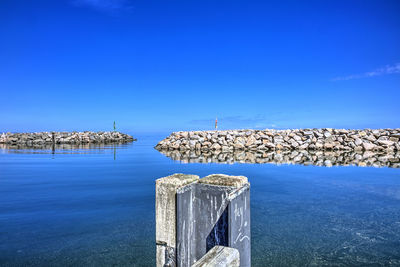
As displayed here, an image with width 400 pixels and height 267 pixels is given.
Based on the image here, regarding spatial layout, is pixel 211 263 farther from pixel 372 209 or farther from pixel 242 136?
pixel 242 136

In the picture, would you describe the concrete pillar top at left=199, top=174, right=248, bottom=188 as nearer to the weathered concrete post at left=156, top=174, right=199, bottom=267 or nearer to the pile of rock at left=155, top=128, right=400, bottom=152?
the weathered concrete post at left=156, top=174, right=199, bottom=267

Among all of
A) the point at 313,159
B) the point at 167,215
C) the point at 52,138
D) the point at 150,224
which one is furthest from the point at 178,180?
→ the point at 52,138

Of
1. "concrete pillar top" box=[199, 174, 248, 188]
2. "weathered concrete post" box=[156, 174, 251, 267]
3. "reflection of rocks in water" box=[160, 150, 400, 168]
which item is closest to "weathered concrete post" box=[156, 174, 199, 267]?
"weathered concrete post" box=[156, 174, 251, 267]

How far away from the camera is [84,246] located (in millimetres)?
2852

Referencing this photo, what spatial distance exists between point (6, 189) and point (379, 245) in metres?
6.97

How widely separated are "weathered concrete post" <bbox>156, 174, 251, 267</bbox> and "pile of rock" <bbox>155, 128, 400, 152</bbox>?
12.4 meters

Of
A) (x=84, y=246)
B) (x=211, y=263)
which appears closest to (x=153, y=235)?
(x=84, y=246)

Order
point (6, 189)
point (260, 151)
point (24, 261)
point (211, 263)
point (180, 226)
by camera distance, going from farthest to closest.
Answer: point (260, 151)
point (6, 189)
point (24, 261)
point (180, 226)
point (211, 263)

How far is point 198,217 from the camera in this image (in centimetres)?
194

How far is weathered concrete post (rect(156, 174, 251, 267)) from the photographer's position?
5.82 ft

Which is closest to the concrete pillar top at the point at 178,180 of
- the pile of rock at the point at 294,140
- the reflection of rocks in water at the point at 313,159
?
the reflection of rocks in water at the point at 313,159

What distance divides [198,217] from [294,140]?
Result: 13.5m

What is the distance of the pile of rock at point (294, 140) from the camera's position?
44.3ft

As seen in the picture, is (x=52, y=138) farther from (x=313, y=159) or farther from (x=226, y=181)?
(x=226, y=181)
